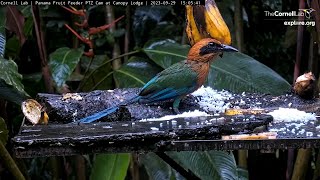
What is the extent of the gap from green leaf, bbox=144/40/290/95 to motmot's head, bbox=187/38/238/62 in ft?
1.56

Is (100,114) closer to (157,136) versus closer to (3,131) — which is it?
(157,136)

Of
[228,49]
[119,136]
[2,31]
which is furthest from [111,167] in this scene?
[119,136]

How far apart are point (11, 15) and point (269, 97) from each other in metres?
1.08

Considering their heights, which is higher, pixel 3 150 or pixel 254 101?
pixel 254 101

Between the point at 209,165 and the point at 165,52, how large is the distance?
0.49 m

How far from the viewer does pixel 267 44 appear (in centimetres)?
275

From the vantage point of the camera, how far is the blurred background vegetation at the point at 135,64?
1.75 meters

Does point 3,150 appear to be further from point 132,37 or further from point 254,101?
point 132,37

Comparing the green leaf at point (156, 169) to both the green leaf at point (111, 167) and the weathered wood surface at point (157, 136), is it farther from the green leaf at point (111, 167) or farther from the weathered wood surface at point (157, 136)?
the weathered wood surface at point (157, 136)

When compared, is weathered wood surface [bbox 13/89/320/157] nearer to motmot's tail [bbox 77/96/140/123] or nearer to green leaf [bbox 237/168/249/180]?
motmot's tail [bbox 77/96/140/123]

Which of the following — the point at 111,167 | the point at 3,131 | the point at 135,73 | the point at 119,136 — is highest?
the point at 119,136

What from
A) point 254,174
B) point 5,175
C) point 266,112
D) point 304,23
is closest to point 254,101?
point 266,112

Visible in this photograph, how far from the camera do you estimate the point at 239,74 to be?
1830 millimetres

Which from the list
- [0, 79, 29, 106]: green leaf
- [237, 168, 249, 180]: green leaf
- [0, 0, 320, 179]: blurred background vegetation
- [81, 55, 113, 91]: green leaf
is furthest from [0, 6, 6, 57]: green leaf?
[237, 168, 249, 180]: green leaf
